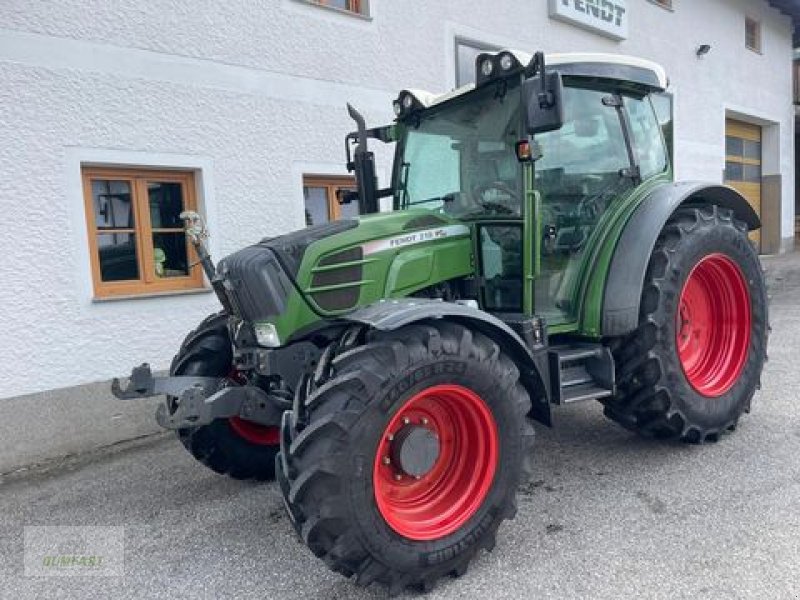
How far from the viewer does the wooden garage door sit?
1337cm

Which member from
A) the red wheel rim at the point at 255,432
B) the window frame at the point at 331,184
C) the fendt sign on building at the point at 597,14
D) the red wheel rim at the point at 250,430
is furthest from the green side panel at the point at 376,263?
the fendt sign on building at the point at 597,14

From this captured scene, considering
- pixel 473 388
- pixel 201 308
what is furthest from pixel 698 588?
pixel 201 308

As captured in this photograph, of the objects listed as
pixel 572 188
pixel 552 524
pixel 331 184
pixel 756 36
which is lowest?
pixel 552 524

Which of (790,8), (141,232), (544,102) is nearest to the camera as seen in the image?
(544,102)

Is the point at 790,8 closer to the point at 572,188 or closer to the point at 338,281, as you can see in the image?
the point at 572,188

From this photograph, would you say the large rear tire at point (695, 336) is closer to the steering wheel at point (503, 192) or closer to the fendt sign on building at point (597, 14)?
the steering wheel at point (503, 192)

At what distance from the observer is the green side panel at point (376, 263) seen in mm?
2988

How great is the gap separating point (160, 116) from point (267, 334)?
288 centimetres

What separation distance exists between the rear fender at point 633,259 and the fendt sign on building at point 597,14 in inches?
227

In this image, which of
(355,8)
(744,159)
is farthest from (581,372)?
(744,159)

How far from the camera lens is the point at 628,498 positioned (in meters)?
3.24

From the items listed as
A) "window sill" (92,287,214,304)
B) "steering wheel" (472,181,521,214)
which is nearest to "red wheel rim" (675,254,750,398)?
"steering wheel" (472,181,521,214)

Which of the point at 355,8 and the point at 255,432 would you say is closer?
the point at 255,432

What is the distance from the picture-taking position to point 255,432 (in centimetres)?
374
